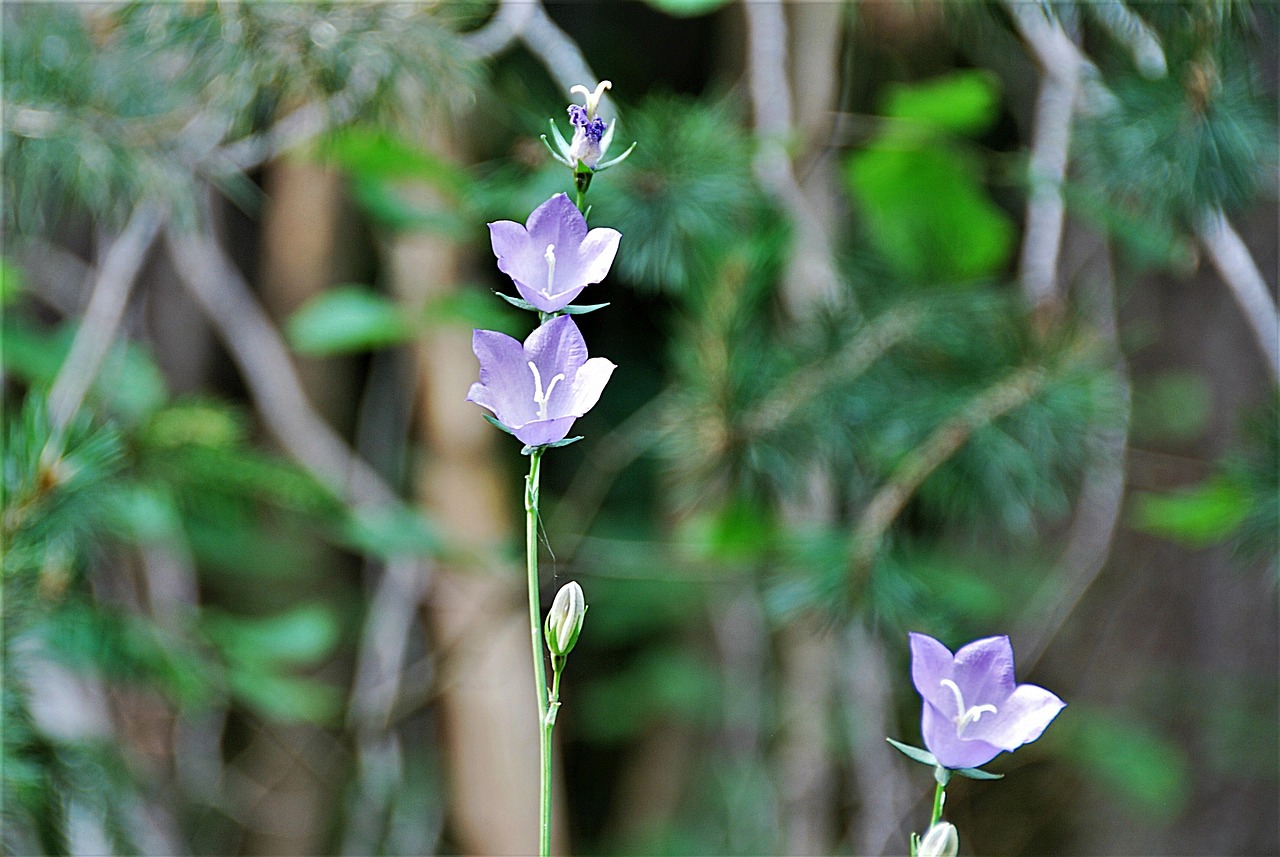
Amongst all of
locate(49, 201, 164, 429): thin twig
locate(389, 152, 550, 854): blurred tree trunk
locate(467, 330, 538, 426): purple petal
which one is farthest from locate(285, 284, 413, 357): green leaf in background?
locate(467, 330, 538, 426): purple petal

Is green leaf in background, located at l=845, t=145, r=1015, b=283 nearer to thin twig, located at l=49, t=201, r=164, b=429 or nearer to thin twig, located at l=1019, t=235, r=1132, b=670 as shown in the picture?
thin twig, located at l=1019, t=235, r=1132, b=670

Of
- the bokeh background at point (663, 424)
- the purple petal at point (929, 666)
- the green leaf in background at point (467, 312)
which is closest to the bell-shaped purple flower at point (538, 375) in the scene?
the purple petal at point (929, 666)

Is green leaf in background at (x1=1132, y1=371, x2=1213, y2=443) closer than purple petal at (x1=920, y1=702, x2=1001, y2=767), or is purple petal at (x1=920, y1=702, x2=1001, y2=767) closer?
purple petal at (x1=920, y1=702, x2=1001, y2=767)

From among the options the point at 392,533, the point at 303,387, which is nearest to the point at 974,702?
the point at 392,533

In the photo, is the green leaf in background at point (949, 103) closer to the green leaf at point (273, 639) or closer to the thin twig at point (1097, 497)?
the thin twig at point (1097, 497)

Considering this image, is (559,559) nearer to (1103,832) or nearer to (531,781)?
(531,781)

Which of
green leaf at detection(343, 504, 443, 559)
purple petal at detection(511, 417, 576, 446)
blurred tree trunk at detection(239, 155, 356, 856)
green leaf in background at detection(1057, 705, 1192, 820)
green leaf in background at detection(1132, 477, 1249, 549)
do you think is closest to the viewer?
purple petal at detection(511, 417, 576, 446)
